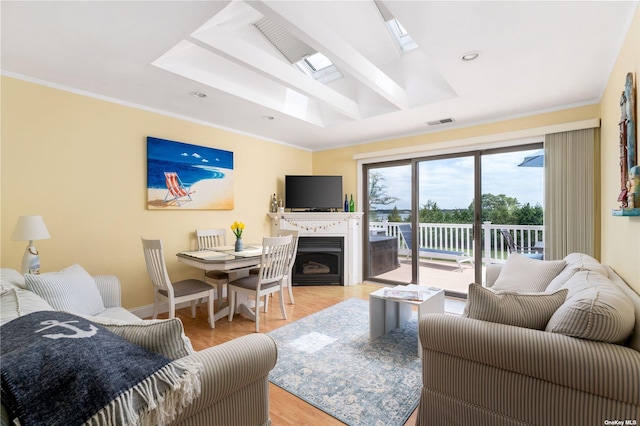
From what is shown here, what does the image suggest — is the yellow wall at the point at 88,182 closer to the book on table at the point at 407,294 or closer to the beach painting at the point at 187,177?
the beach painting at the point at 187,177

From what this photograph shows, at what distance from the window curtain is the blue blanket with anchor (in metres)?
3.95

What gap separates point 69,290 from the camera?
1.97 m

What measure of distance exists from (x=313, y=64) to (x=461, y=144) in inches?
87.5

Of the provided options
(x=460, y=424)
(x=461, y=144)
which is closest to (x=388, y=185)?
(x=461, y=144)

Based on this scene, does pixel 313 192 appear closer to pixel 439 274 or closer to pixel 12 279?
pixel 439 274

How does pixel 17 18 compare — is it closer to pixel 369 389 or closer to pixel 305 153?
pixel 369 389

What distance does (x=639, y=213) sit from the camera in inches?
60.2

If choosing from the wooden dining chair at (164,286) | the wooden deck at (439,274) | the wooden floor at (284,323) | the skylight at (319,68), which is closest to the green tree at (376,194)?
the wooden deck at (439,274)

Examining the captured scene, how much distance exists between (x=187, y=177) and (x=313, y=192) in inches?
81.9

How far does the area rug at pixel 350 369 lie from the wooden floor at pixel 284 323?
66 mm

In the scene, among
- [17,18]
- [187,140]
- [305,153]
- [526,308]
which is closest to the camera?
[526,308]

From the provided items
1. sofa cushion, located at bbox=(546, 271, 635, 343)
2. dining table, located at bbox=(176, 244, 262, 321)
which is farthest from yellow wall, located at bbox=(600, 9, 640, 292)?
dining table, located at bbox=(176, 244, 262, 321)

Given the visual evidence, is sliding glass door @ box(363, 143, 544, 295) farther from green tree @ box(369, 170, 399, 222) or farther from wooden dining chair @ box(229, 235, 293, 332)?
wooden dining chair @ box(229, 235, 293, 332)

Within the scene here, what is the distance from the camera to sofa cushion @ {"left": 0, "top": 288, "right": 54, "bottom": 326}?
123 centimetres
